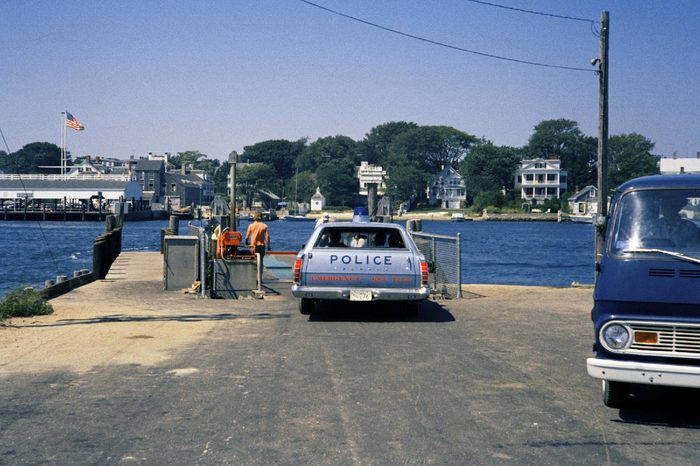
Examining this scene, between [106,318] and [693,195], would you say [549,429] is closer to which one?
[693,195]

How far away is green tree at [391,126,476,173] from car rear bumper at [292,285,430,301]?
171791 millimetres

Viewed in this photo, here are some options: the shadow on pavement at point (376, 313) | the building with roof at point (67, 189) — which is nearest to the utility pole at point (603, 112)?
the shadow on pavement at point (376, 313)

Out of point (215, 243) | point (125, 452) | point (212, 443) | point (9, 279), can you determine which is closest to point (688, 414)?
point (212, 443)

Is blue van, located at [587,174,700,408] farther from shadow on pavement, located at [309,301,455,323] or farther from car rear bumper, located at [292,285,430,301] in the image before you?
shadow on pavement, located at [309,301,455,323]

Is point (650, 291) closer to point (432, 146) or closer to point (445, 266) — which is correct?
point (445, 266)

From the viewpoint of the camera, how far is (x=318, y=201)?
164625mm

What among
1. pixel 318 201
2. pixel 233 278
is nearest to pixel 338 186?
pixel 318 201

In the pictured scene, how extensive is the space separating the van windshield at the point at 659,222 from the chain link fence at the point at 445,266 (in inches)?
375

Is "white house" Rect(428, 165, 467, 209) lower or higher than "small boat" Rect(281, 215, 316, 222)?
higher

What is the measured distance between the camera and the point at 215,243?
2212cm

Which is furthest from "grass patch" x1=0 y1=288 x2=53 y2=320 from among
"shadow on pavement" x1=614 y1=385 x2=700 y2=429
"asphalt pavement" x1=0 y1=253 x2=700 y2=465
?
"shadow on pavement" x1=614 y1=385 x2=700 y2=429

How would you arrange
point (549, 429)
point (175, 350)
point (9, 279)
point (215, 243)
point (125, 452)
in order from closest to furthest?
point (125, 452) < point (549, 429) < point (175, 350) < point (215, 243) < point (9, 279)

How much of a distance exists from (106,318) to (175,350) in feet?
13.1

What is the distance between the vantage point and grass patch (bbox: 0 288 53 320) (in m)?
14.6
